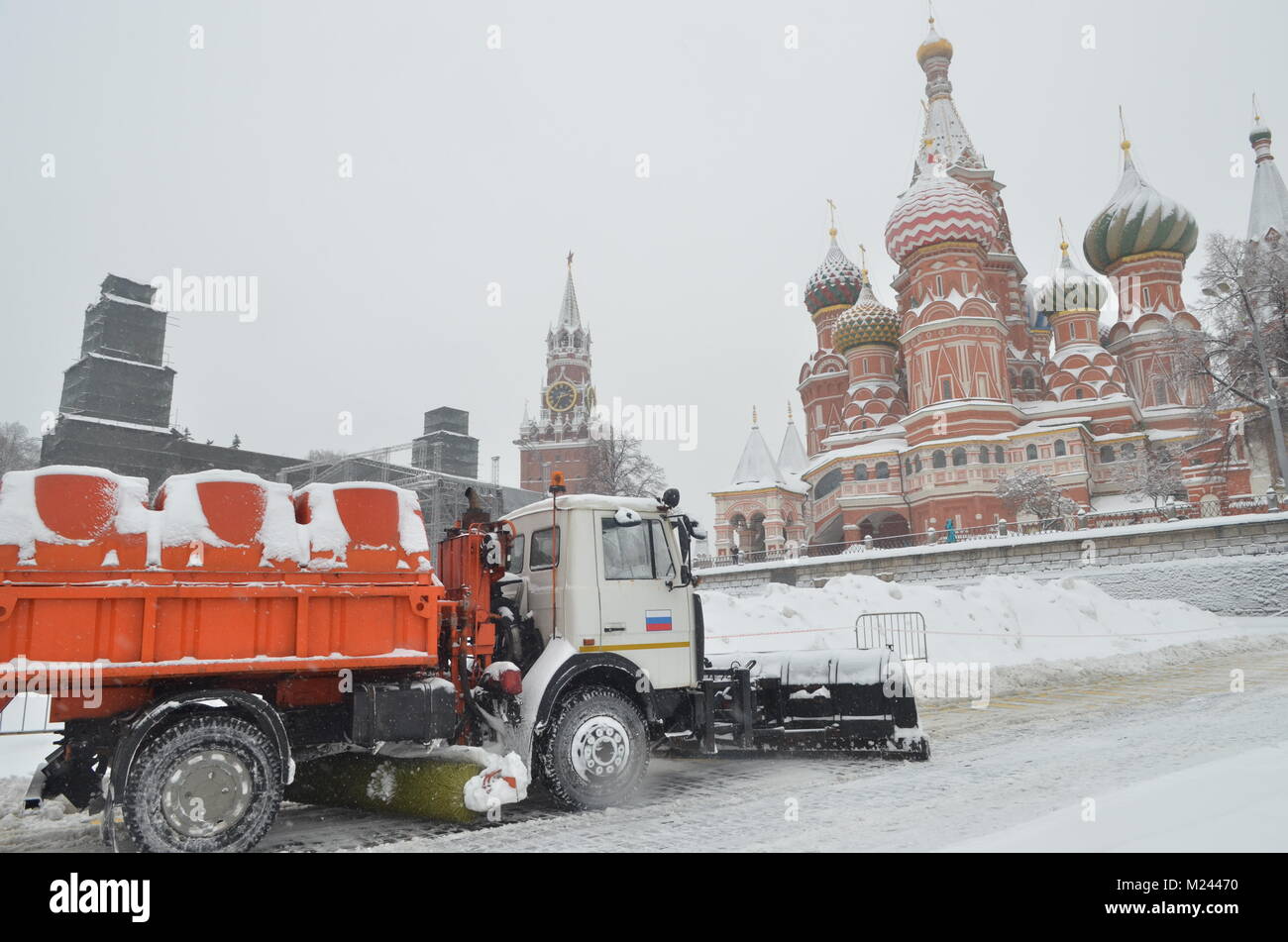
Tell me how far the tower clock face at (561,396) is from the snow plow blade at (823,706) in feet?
301

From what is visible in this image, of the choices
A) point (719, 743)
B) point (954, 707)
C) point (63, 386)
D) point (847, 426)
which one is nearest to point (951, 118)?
point (847, 426)

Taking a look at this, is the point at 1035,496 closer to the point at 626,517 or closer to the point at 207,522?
the point at 626,517

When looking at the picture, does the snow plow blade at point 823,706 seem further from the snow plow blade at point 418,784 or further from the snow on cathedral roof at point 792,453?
the snow on cathedral roof at point 792,453

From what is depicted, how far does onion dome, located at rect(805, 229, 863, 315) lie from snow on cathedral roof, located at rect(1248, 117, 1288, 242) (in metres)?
23.0

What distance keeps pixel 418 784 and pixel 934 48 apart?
62362mm

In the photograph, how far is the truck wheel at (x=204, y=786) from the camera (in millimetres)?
5086

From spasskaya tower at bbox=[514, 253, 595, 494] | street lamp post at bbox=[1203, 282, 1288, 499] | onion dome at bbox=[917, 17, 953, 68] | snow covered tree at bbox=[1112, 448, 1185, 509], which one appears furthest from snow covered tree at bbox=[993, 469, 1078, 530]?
spasskaya tower at bbox=[514, 253, 595, 494]

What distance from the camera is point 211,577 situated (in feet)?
17.8

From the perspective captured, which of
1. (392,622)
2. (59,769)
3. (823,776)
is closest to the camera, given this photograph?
(59,769)

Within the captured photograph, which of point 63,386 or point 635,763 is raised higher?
point 63,386

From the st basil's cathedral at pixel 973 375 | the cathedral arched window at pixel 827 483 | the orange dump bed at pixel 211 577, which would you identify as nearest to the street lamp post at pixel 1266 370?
the st basil's cathedral at pixel 973 375

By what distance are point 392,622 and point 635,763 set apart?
8.04ft
